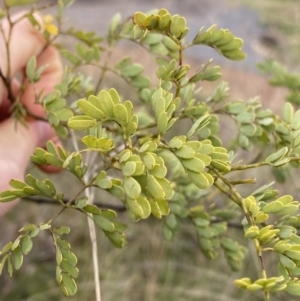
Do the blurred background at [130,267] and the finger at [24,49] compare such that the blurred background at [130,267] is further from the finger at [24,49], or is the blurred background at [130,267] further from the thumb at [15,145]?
the thumb at [15,145]

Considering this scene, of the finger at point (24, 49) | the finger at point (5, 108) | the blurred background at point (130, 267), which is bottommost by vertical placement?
the blurred background at point (130, 267)

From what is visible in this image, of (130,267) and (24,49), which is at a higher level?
(24,49)

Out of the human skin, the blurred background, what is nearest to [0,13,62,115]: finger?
the human skin

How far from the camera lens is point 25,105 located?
67 centimetres

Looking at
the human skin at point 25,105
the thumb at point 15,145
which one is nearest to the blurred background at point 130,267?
the human skin at point 25,105

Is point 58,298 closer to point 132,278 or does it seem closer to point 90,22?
point 132,278

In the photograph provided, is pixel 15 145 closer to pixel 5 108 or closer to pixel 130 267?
pixel 5 108

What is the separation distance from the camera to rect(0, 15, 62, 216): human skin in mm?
627

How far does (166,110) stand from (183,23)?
0.09 meters

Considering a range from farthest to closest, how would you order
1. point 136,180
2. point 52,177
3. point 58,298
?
point 52,177
point 58,298
point 136,180

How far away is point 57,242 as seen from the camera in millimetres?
423

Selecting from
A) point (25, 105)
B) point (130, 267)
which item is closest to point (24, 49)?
point (25, 105)

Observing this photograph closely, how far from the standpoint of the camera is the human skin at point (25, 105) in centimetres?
63

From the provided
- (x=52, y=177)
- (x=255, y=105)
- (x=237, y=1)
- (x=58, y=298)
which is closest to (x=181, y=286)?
(x=58, y=298)
